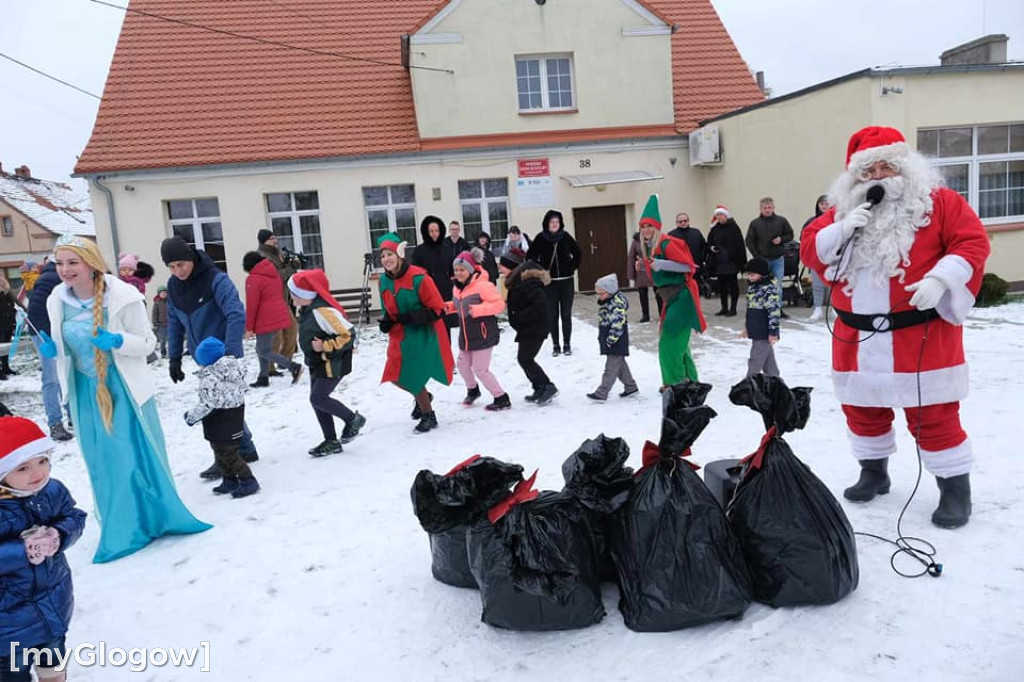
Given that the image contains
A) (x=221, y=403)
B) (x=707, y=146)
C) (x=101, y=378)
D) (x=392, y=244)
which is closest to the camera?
(x=101, y=378)

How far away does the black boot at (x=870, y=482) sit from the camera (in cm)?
379

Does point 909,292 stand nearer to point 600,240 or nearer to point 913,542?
point 913,542

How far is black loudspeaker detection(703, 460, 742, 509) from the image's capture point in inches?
129

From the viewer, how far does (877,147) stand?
11.4 ft

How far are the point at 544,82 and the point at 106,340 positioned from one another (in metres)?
13.0

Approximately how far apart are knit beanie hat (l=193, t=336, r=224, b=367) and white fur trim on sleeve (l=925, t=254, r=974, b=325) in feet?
13.8

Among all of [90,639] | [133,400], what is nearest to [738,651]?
[90,639]

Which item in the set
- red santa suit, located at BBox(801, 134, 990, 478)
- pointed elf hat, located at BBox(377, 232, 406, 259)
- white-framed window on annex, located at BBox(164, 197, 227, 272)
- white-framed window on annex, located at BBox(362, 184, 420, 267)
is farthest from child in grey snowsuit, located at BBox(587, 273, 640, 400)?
white-framed window on annex, located at BBox(164, 197, 227, 272)

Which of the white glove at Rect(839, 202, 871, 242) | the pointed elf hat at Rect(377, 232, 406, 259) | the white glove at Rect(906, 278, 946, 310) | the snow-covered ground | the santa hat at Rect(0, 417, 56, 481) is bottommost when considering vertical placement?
the snow-covered ground

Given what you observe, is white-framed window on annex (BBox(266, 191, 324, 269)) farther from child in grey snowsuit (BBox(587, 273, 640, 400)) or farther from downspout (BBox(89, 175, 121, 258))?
child in grey snowsuit (BBox(587, 273, 640, 400))

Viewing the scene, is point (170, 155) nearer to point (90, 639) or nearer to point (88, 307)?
point (88, 307)

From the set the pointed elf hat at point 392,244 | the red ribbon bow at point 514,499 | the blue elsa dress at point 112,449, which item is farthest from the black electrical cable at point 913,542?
the blue elsa dress at point 112,449

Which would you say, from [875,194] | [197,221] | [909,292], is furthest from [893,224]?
[197,221]

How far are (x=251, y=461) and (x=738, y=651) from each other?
4295 mm
